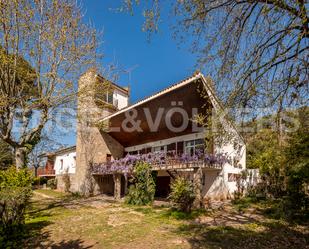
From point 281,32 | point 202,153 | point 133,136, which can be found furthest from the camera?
point 133,136

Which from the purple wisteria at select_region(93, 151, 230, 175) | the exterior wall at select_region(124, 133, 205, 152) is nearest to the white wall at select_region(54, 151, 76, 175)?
the exterior wall at select_region(124, 133, 205, 152)

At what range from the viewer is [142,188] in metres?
17.1

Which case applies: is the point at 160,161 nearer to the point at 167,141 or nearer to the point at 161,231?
the point at 167,141

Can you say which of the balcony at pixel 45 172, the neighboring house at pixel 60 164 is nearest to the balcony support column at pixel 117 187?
the neighboring house at pixel 60 164

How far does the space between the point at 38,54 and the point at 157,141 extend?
1216cm

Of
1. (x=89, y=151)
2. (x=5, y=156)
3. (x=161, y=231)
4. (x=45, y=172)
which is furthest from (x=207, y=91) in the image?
(x=45, y=172)

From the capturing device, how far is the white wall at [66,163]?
97.1ft

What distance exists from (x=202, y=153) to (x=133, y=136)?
31.2ft

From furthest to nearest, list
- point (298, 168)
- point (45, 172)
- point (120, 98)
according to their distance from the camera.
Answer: point (45, 172), point (120, 98), point (298, 168)

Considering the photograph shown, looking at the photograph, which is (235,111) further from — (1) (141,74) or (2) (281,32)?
(1) (141,74)

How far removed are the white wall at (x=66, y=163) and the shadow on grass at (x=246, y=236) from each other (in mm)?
21494

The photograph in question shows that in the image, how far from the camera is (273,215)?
504 inches

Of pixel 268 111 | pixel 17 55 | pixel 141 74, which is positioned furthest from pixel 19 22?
pixel 268 111

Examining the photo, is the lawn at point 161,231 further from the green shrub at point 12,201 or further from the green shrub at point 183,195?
the green shrub at point 183,195
